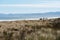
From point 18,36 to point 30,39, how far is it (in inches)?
61.9

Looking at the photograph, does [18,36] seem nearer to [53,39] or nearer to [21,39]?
[21,39]

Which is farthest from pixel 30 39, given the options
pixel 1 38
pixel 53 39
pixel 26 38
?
pixel 1 38

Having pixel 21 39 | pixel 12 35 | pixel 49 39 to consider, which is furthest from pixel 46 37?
pixel 12 35

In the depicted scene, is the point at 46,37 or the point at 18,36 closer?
the point at 46,37

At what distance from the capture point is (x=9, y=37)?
17141 mm

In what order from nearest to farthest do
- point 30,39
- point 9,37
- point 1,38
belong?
point 30,39 < point 9,37 < point 1,38

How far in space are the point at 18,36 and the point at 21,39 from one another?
88cm

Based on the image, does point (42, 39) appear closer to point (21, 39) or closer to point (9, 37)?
point (21, 39)

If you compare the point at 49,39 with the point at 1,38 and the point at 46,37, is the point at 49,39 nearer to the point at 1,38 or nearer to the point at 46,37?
the point at 46,37

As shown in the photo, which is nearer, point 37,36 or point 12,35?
point 37,36

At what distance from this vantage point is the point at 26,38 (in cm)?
1593

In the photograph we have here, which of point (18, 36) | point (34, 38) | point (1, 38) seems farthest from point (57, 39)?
point (1, 38)

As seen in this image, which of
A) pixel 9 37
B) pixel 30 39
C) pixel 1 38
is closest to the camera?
pixel 30 39

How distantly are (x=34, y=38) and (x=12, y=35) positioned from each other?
2229mm
